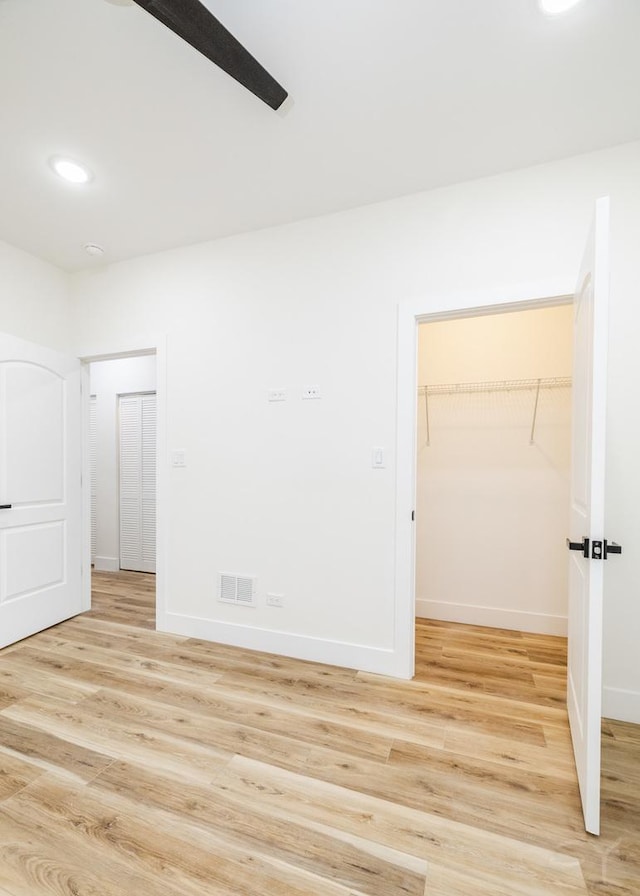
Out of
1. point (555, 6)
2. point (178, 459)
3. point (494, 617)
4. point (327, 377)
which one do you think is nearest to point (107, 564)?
point (178, 459)

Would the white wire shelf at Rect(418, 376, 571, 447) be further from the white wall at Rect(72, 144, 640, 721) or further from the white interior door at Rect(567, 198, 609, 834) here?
the white interior door at Rect(567, 198, 609, 834)

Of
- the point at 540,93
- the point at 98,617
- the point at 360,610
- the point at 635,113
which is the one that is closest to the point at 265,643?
the point at 360,610

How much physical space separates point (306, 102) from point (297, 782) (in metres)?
2.79

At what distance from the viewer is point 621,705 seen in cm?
205

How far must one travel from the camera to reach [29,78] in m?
1.70

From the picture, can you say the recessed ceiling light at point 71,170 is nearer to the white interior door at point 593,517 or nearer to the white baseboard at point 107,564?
the white interior door at point 593,517

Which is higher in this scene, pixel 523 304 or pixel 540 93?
pixel 540 93

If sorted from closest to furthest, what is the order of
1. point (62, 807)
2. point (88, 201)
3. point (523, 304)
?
point (62, 807), point (523, 304), point (88, 201)

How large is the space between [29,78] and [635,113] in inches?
101

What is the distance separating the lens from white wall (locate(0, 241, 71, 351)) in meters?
3.02

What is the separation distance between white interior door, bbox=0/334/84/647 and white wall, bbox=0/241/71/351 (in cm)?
24

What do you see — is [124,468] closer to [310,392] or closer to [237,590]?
[237,590]

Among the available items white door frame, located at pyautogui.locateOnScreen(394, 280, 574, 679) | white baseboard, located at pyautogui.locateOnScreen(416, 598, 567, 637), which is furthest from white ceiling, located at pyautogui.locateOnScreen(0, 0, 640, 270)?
white baseboard, located at pyautogui.locateOnScreen(416, 598, 567, 637)

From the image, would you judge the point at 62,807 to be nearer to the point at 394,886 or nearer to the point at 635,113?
the point at 394,886
